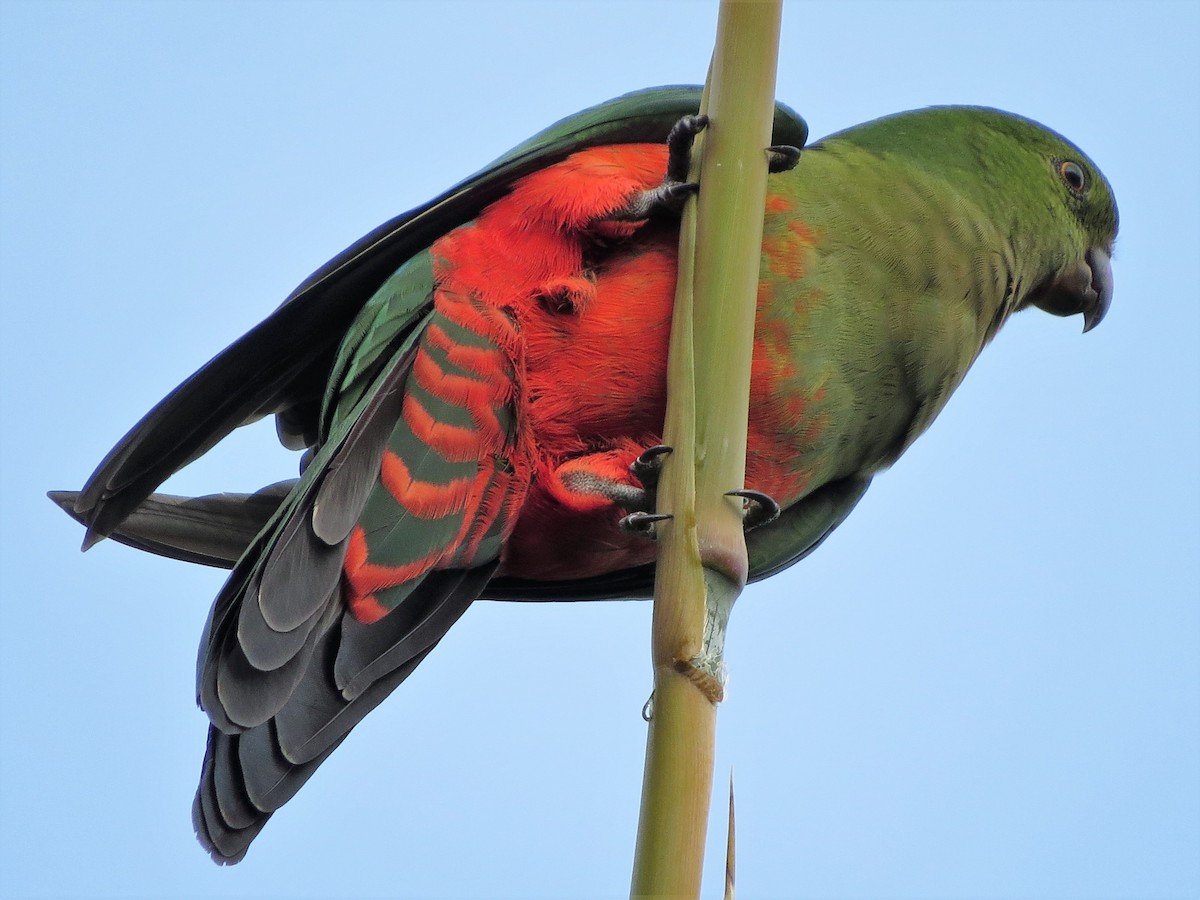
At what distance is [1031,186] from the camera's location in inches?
139

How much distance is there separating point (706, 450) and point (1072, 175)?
250 centimetres

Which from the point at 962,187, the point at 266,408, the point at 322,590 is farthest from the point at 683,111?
the point at 322,590

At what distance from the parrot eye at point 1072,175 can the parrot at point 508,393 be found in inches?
21.5

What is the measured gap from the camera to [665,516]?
1601 mm

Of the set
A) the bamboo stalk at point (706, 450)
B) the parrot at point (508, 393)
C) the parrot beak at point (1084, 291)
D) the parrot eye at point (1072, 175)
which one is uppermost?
the parrot eye at point (1072, 175)

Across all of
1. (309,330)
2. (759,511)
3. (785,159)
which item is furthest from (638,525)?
(309,330)

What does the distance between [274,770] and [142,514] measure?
2.70 feet

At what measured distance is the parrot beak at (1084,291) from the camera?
374 cm

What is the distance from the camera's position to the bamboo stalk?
1.33 m

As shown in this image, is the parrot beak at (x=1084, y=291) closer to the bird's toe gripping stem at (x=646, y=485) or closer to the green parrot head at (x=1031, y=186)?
the green parrot head at (x=1031, y=186)

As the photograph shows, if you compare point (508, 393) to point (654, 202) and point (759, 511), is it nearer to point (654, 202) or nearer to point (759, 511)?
point (654, 202)

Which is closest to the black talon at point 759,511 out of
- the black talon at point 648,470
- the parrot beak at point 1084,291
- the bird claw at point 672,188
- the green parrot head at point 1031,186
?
the black talon at point 648,470

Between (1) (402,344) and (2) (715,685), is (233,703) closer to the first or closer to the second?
(1) (402,344)

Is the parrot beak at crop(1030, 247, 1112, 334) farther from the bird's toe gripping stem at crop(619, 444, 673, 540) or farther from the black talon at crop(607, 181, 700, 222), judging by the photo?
the bird's toe gripping stem at crop(619, 444, 673, 540)
